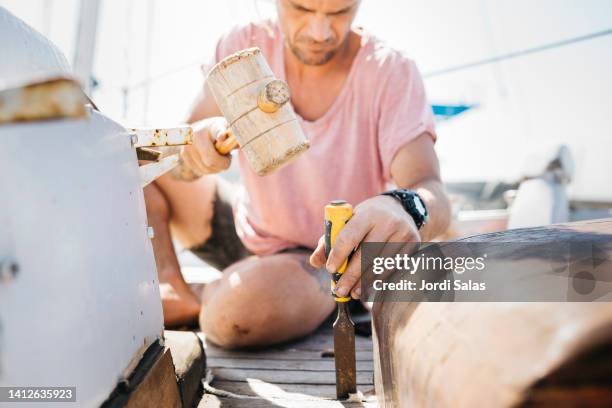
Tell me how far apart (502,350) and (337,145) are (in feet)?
4.72

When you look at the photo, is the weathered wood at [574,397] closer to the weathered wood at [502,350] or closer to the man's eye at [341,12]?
the weathered wood at [502,350]

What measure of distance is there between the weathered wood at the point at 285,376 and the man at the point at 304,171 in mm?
204

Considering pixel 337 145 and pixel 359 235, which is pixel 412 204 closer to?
pixel 359 235

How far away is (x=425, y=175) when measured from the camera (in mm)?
1526

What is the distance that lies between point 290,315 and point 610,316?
1.21m

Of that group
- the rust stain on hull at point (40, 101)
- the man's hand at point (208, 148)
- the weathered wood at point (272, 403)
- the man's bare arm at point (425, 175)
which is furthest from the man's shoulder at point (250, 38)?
the rust stain on hull at point (40, 101)

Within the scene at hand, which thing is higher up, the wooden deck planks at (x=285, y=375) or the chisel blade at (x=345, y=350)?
the chisel blade at (x=345, y=350)

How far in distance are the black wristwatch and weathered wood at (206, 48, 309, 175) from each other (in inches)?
10.6

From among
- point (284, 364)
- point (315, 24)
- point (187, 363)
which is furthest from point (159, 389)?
point (315, 24)

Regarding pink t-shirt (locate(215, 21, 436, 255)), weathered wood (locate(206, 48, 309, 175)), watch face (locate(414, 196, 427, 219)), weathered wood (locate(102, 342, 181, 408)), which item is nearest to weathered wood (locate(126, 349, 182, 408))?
weathered wood (locate(102, 342, 181, 408))

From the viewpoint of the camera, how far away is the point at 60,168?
0.57 meters

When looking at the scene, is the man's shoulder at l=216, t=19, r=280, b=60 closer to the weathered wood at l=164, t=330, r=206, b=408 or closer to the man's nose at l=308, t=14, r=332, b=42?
the man's nose at l=308, t=14, r=332, b=42

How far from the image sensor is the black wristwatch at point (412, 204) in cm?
110

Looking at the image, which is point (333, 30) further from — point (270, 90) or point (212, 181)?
point (212, 181)
